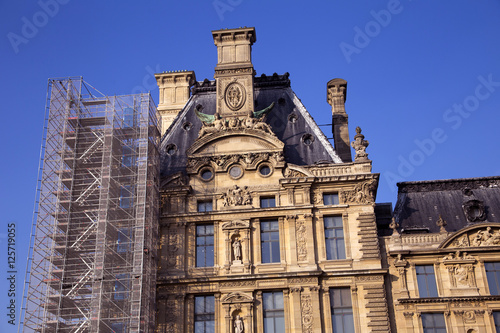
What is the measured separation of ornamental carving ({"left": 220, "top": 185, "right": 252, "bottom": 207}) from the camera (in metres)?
36.7

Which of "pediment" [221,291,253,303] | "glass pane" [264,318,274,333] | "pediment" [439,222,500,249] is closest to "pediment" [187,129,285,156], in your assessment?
"pediment" [221,291,253,303]

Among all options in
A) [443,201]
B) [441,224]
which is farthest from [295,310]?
[443,201]

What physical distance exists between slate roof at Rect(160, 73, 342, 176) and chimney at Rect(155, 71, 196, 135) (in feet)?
9.55

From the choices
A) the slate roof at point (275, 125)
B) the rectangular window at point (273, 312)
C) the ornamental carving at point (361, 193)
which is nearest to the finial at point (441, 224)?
the ornamental carving at point (361, 193)

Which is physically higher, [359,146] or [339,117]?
[339,117]

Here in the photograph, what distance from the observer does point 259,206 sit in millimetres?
36750

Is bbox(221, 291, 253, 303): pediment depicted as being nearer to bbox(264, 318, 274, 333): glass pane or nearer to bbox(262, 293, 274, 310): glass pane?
bbox(262, 293, 274, 310): glass pane

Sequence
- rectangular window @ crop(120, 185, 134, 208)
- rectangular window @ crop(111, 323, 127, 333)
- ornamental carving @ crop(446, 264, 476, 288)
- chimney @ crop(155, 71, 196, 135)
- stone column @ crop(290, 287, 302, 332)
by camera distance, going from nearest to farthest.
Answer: rectangular window @ crop(111, 323, 127, 333)
stone column @ crop(290, 287, 302, 332)
ornamental carving @ crop(446, 264, 476, 288)
rectangular window @ crop(120, 185, 134, 208)
chimney @ crop(155, 71, 196, 135)

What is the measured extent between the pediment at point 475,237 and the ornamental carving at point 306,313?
280 inches

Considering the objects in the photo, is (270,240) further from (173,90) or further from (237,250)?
(173,90)

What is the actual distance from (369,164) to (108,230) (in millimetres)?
13536

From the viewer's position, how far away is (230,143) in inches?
1502

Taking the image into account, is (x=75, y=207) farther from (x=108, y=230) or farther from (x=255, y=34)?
(x=255, y=34)

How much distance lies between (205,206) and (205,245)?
2.13 m
